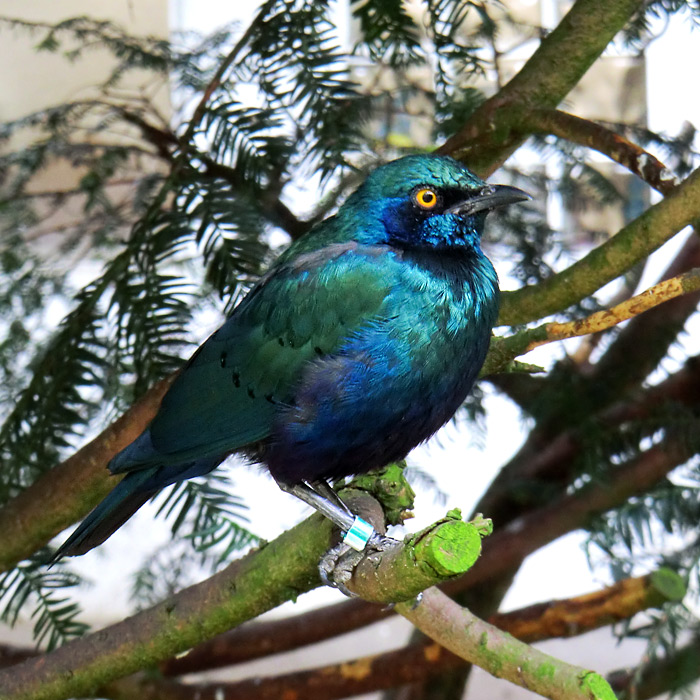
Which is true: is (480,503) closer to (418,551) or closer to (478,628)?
(478,628)

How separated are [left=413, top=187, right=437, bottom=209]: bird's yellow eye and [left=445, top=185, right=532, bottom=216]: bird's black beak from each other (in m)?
0.01

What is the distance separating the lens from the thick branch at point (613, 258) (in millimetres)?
750

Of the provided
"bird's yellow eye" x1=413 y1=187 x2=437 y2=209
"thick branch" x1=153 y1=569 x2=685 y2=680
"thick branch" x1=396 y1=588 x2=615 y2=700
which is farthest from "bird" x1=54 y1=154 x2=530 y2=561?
"thick branch" x1=153 y1=569 x2=685 y2=680

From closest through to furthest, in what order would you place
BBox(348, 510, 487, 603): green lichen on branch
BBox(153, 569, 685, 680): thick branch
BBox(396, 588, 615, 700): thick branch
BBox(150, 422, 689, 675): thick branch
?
BBox(348, 510, 487, 603): green lichen on branch, BBox(396, 588, 615, 700): thick branch, BBox(153, 569, 685, 680): thick branch, BBox(150, 422, 689, 675): thick branch

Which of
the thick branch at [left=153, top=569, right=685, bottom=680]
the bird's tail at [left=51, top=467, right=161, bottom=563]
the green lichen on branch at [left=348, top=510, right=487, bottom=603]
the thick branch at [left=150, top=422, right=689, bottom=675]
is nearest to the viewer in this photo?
the green lichen on branch at [left=348, top=510, right=487, bottom=603]

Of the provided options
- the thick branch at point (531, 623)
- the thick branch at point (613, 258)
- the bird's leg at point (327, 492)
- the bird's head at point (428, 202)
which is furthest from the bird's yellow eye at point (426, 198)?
the thick branch at point (531, 623)

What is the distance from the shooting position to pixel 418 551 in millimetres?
569

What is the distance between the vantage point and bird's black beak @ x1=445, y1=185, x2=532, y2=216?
30.0 inches

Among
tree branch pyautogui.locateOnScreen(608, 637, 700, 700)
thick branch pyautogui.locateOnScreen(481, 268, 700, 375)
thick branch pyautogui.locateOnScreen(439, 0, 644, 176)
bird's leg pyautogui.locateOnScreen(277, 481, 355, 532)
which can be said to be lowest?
tree branch pyautogui.locateOnScreen(608, 637, 700, 700)

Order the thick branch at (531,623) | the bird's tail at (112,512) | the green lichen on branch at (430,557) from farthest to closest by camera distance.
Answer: the thick branch at (531,623), the bird's tail at (112,512), the green lichen on branch at (430,557)

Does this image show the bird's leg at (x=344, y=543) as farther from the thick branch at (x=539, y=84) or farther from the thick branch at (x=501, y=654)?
the thick branch at (x=539, y=84)

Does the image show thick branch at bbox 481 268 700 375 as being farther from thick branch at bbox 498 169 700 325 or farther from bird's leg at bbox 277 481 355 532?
bird's leg at bbox 277 481 355 532

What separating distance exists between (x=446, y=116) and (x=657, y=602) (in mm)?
565

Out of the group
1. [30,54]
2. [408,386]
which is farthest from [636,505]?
[30,54]
